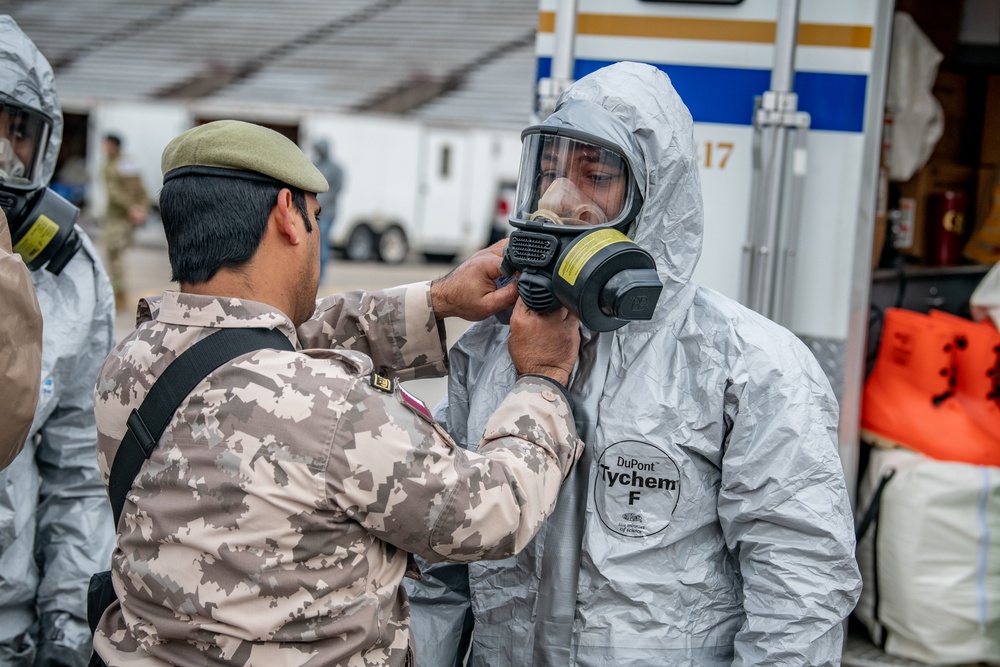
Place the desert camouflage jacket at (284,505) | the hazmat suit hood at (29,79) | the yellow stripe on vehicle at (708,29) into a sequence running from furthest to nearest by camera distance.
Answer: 1. the yellow stripe on vehicle at (708,29)
2. the hazmat suit hood at (29,79)
3. the desert camouflage jacket at (284,505)

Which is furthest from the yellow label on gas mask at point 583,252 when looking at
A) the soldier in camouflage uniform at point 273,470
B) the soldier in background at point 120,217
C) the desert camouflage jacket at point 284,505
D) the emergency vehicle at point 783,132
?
the soldier in background at point 120,217

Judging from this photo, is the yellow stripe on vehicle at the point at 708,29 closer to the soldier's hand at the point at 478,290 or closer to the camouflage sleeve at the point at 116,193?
the soldier's hand at the point at 478,290

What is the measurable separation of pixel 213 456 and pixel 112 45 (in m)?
32.1

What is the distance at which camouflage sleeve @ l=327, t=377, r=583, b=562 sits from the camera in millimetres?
1705

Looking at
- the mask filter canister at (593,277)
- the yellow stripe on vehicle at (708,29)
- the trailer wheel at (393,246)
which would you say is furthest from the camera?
the trailer wheel at (393,246)

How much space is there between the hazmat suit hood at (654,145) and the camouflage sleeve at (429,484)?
555 mm

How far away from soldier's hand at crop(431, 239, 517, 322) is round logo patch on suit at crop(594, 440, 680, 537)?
15.7 inches

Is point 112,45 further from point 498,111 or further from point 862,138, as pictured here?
point 862,138

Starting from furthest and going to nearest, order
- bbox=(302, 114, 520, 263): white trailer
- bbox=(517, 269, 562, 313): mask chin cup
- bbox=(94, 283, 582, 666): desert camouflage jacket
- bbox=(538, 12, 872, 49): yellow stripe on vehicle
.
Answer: bbox=(302, 114, 520, 263): white trailer → bbox=(538, 12, 872, 49): yellow stripe on vehicle → bbox=(517, 269, 562, 313): mask chin cup → bbox=(94, 283, 582, 666): desert camouflage jacket

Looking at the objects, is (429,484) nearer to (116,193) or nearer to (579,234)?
(579,234)

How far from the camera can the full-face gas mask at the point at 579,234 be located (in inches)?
76.9

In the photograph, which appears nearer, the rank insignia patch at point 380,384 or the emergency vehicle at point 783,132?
the rank insignia patch at point 380,384

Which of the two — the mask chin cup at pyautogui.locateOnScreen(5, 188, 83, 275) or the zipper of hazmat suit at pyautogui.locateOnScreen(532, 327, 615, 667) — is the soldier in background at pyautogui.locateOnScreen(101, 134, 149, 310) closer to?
the mask chin cup at pyautogui.locateOnScreen(5, 188, 83, 275)

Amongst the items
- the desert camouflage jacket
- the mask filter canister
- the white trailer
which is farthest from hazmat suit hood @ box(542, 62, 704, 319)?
the white trailer
